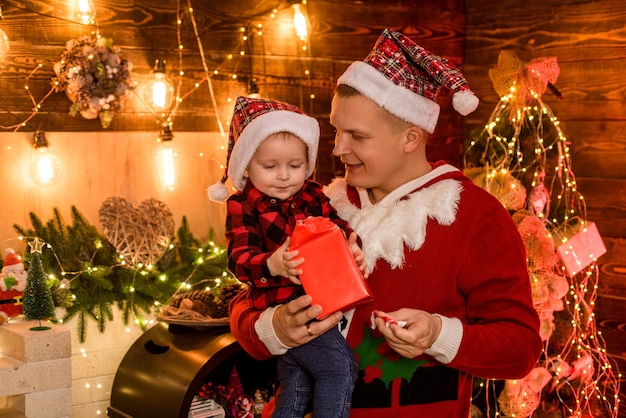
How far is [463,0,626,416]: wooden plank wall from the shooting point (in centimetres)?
356

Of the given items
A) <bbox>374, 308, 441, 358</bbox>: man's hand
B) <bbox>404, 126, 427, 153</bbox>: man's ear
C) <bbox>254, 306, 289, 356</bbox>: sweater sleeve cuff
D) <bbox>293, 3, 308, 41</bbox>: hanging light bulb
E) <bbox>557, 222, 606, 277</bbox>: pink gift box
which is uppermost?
<bbox>293, 3, 308, 41</bbox>: hanging light bulb

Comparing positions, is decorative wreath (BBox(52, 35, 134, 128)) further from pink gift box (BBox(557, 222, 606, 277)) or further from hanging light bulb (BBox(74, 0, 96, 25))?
pink gift box (BBox(557, 222, 606, 277))

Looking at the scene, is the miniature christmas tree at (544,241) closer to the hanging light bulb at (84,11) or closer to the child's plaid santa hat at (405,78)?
the child's plaid santa hat at (405,78)

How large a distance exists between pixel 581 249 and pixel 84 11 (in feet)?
6.93

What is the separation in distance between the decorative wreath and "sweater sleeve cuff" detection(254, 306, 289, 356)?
1.47 m

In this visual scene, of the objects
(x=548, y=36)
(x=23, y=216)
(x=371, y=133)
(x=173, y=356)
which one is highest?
(x=548, y=36)

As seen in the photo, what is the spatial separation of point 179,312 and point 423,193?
125cm

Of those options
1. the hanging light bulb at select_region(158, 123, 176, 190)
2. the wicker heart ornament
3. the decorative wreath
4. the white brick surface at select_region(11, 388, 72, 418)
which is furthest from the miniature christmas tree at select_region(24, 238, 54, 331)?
the hanging light bulb at select_region(158, 123, 176, 190)

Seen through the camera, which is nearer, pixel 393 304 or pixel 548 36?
pixel 393 304

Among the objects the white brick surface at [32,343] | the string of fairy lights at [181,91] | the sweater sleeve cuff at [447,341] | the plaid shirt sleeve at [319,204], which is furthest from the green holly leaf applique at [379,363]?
the string of fairy lights at [181,91]

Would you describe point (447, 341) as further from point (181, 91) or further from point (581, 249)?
point (181, 91)

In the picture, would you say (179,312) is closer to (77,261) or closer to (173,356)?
(173,356)

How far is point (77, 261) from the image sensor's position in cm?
302

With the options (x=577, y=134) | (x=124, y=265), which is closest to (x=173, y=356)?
(x=124, y=265)
